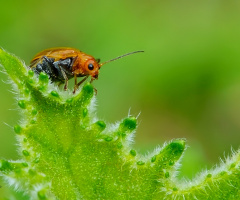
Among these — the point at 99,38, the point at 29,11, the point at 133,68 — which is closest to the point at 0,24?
the point at 29,11

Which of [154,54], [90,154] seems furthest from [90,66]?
[154,54]

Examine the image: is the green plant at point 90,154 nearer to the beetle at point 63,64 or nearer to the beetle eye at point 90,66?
the beetle at point 63,64

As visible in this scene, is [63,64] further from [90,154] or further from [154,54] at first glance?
[154,54]

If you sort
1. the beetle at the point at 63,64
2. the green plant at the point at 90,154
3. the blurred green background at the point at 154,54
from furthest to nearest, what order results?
1. the blurred green background at the point at 154,54
2. the beetle at the point at 63,64
3. the green plant at the point at 90,154

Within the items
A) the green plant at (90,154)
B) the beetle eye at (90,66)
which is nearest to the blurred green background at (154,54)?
the beetle eye at (90,66)

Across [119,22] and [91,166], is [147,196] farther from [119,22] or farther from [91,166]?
[119,22]

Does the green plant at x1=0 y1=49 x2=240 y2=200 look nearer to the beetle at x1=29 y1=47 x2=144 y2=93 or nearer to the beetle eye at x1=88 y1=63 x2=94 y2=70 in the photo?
the beetle at x1=29 y1=47 x2=144 y2=93

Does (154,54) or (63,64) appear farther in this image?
(154,54)
